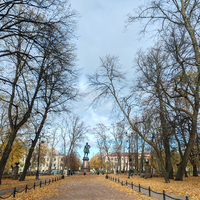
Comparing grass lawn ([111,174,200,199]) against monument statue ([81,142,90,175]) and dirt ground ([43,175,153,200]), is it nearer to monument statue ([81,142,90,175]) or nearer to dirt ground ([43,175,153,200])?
dirt ground ([43,175,153,200])

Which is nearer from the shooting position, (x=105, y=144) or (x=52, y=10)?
(x=52, y=10)

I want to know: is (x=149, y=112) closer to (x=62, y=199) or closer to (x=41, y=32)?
(x=62, y=199)

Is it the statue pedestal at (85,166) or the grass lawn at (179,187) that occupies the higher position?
the grass lawn at (179,187)

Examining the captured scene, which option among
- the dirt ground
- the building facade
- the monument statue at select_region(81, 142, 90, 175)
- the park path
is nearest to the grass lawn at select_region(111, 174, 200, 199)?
the dirt ground

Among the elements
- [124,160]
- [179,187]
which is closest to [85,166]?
[124,160]

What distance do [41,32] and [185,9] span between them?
1060cm

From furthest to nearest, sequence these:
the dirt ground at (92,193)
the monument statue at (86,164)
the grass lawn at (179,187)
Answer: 1. the monument statue at (86,164)
2. the grass lawn at (179,187)
3. the dirt ground at (92,193)

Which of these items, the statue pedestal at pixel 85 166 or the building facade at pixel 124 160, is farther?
the building facade at pixel 124 160

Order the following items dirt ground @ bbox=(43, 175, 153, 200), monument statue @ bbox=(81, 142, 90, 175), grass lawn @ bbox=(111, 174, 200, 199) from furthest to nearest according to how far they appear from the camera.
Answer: monument statue @ bbox=(81, 142, 90, 175)
grass lawn @ bbox=(111, 174, 200, 199)
dirt ground @ bbox=(43, 175, 153, 200)

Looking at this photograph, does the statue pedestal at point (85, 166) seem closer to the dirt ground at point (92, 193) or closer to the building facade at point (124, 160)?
the building facade at point (124, 160)

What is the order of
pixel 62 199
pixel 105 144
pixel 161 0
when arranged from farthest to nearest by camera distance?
pixel 105 144
pixel 161 0
pixel 62 199

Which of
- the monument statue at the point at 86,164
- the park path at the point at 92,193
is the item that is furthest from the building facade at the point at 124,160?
the park path at the point at 92,193

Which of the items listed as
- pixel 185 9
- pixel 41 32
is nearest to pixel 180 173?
pixel 185 9

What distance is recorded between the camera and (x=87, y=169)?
126 feet
